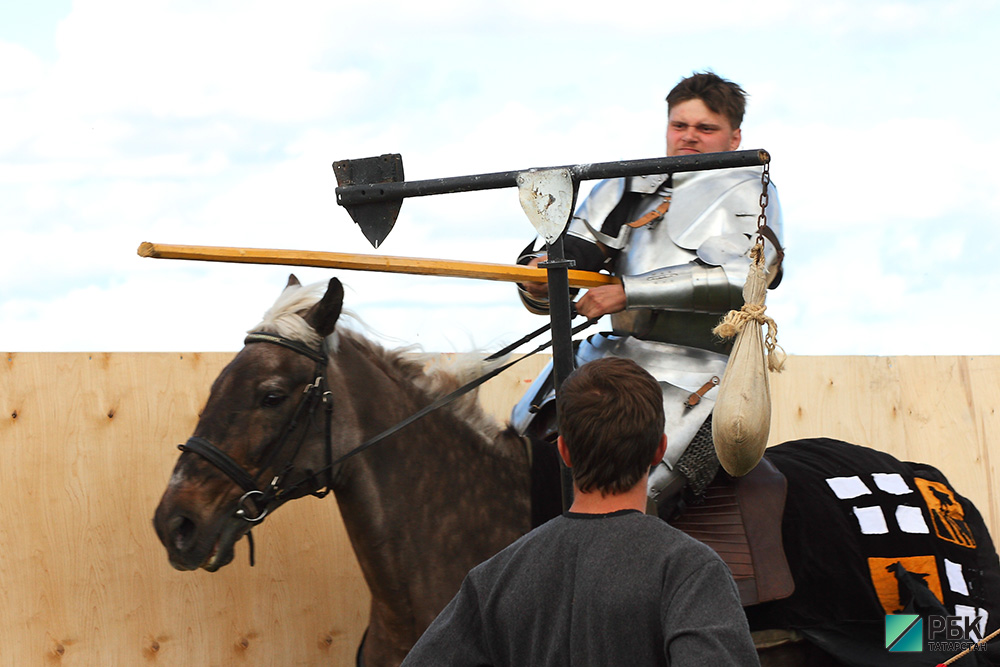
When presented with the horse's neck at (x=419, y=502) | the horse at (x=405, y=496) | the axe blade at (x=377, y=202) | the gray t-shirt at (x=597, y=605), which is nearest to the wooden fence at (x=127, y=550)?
the horse at (x=405, y=496)

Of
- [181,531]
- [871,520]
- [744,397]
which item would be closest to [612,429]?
[744,397]

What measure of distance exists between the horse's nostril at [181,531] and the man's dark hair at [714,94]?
202 centimetres

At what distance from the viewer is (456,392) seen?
9.74 ft

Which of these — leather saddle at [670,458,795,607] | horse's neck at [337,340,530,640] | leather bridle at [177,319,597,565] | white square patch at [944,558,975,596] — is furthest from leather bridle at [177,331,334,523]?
white square patch at [944,558,975,596]

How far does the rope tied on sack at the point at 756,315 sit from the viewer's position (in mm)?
2355

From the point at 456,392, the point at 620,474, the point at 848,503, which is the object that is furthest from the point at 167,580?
the point at 620,474

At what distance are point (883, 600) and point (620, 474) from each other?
1.85 m

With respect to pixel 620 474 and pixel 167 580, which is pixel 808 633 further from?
pixel 167 580

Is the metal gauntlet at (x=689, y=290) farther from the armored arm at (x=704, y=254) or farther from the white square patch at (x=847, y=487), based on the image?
the white square patch at (x=847, y=487)

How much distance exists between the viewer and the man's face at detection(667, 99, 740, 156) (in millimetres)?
3230

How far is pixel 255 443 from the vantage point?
9.03ft

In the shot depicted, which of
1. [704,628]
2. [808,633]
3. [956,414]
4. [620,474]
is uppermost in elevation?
[620,474]

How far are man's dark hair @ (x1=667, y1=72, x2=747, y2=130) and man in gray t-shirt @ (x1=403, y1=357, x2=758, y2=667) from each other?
1.94 meters

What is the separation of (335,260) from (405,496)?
0.83 meters
